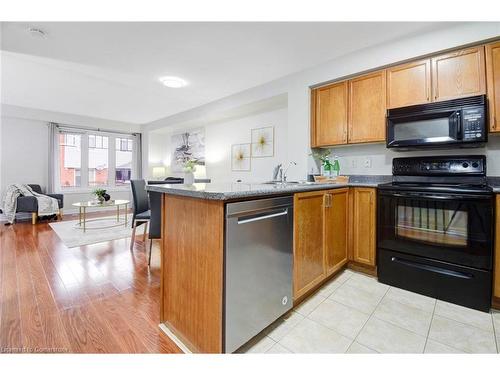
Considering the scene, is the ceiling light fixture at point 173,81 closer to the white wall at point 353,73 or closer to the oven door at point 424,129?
the white wall at point 353,73

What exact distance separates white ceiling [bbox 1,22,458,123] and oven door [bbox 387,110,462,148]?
846 millimetres

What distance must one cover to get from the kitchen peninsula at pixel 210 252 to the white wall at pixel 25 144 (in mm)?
5912

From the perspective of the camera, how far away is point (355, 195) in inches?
95.9

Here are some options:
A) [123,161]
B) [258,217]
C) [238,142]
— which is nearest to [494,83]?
[258,217]

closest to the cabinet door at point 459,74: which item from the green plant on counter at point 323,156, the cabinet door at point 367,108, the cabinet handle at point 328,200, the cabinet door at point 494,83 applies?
the cabinet door at point 494,83

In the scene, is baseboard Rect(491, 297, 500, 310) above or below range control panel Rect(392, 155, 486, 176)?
below

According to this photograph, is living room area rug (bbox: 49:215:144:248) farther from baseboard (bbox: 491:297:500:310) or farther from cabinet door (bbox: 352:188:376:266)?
baseboard (bbox: 491:297:500:310)

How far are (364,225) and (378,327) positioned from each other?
1.04m

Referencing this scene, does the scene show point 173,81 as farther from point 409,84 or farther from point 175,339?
point 175,339

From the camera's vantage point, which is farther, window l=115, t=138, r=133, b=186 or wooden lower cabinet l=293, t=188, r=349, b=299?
window l=115, t=138, r=133, b=186

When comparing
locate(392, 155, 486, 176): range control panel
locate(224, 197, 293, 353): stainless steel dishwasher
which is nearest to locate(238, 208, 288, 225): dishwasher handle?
locate(224, 197, 293, 353): stainless steel dishwasher

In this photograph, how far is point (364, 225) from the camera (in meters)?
2.37

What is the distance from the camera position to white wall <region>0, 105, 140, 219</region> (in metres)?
5.02
